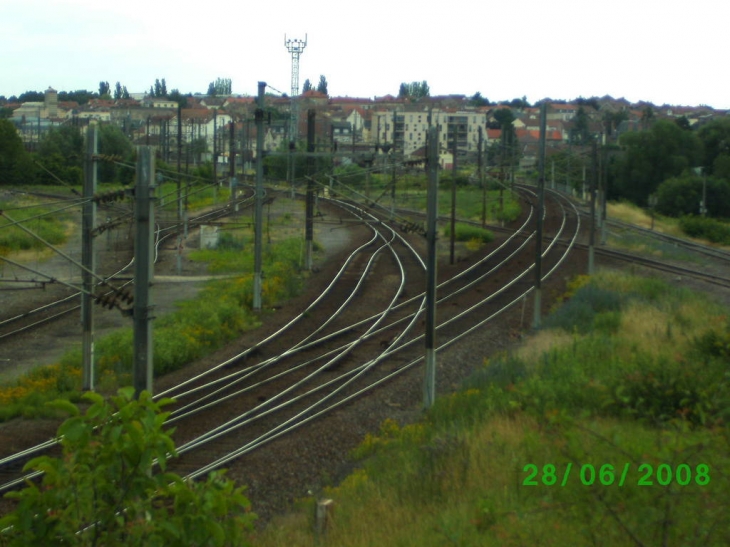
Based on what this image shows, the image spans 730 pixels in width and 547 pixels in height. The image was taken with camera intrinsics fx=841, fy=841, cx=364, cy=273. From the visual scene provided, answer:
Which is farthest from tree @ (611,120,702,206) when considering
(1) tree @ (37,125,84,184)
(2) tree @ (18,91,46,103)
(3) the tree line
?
(2) tree @ (18,91,46,103)

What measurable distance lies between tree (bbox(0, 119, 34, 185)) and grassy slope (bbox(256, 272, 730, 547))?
3022cm

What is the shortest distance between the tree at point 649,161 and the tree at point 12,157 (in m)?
35.8

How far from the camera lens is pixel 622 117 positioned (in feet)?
336

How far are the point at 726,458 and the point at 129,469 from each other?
292 cm

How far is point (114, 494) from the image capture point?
3479 millimetres

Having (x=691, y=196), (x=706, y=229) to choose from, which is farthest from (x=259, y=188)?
(x=691, y=196)

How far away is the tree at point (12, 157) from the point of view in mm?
36500

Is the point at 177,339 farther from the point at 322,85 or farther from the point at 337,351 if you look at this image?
the point at 322,85

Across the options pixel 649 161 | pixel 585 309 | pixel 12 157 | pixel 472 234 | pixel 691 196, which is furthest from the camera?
pixel 649 161

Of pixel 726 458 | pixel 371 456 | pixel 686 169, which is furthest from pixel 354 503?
pixel 686 169

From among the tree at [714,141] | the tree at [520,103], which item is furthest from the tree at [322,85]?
Answer: the tree at [714,141]

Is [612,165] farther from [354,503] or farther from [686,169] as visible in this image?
[354,503]

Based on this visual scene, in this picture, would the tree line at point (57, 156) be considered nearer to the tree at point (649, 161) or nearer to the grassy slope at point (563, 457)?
the grassy slope at point (563, 457)

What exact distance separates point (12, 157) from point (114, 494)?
3734 cm
